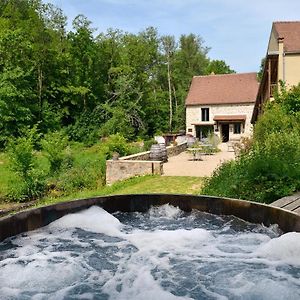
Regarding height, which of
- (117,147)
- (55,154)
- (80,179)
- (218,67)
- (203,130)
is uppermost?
(218,67)

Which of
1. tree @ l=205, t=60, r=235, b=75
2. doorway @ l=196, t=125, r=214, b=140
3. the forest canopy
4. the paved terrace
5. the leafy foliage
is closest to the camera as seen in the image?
the leafy foliage

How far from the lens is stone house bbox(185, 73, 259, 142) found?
109 feet

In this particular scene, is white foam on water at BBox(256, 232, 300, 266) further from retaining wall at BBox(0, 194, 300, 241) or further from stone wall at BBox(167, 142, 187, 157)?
stone wall at BBox(167, 142, 187, 157)

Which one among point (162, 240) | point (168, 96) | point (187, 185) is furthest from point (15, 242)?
point (168, 96)

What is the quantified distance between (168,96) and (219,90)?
686 cm

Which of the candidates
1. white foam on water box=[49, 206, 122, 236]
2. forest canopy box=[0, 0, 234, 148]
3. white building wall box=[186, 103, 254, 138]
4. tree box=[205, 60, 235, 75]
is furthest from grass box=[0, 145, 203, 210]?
tree box=[205, 60, 235, 75]

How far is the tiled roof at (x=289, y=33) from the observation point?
1756cm

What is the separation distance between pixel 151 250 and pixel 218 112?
3128cm

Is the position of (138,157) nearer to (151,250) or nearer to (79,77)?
(151,250)

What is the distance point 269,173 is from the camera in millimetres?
6074

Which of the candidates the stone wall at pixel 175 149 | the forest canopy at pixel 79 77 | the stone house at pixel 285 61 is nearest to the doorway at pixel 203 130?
the forest canopy at pixel 79 77

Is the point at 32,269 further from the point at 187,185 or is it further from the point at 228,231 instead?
Answer: the point at 187,185

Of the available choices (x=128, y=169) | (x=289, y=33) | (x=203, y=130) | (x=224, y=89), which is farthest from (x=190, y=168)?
(x=224, y=89)

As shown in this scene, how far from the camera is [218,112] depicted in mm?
34000
